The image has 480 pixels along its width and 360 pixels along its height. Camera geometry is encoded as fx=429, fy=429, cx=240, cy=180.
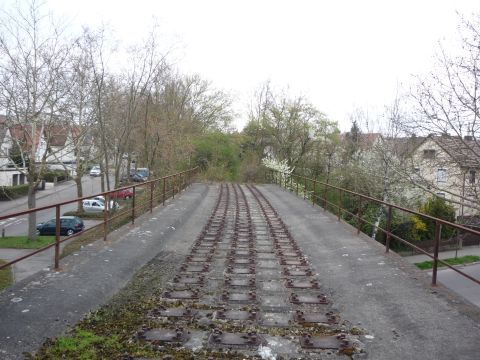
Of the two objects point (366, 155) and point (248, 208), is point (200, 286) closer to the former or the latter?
point (248, 208)

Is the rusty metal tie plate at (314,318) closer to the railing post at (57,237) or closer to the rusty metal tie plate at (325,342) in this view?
the rusty metal tie plate at (325,342)

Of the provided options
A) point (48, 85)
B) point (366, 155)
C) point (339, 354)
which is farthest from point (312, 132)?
point (339, 354)

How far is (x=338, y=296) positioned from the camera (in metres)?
5.73

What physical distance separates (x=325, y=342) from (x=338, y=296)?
1636 millimetres

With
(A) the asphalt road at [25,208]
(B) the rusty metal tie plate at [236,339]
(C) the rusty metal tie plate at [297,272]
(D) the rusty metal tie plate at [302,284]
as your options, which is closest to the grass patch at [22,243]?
(A) the asphalt road at [25,208]

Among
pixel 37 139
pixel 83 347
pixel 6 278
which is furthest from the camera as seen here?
pixel 37 139

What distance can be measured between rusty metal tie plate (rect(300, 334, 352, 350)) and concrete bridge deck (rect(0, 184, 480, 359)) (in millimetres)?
190

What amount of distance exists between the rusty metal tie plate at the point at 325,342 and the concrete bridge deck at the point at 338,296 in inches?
7.5

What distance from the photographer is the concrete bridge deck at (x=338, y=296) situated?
4.04 meters

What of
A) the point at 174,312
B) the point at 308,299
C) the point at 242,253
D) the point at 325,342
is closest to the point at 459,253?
the point at 242,253

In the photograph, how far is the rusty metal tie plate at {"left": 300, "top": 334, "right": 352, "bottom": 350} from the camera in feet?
13.3

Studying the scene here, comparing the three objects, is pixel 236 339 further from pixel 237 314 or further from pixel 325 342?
pixel 325 342

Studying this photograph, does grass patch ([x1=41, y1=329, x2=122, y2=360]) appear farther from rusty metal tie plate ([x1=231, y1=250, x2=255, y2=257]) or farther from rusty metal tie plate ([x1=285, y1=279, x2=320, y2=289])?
rusty metal tie plate ([x1=231, y1=250, x2=255, y2=257])

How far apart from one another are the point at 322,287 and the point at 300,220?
6.39m
